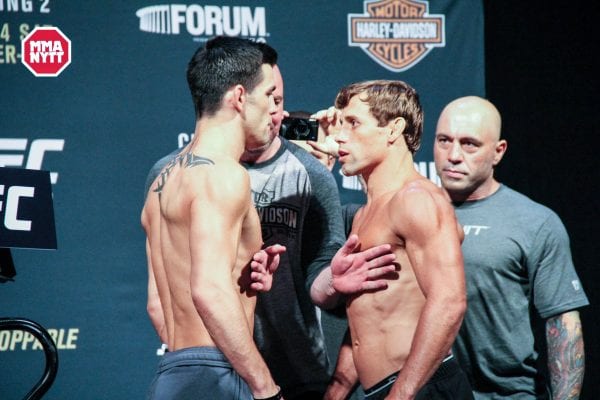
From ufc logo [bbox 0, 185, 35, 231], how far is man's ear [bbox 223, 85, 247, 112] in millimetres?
583

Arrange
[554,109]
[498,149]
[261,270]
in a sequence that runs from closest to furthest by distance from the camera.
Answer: [261,270] < [498,149] < [554,109]

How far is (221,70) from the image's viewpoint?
2.48m

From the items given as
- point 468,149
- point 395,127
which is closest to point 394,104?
point 395,127

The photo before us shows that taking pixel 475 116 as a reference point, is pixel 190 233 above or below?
below

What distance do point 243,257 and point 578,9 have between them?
2.70m

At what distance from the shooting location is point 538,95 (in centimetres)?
430

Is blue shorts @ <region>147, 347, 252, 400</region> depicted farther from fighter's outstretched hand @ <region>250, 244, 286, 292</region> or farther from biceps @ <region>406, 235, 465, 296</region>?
biceps @ <region>406, 235, 465, 296</region>

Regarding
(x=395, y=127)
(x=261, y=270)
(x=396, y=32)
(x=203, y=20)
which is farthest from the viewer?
(x=396, y=32)

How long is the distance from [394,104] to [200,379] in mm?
1029

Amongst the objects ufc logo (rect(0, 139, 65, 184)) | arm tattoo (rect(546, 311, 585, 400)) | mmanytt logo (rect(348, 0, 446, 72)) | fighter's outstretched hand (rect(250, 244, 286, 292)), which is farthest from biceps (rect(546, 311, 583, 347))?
ufc logo (rect(0, 139, 65, 184))

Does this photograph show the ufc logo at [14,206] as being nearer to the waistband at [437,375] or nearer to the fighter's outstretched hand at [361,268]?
the fighter's outstretched hand at [361,268]

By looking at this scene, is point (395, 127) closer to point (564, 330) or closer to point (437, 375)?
point (437, 375)

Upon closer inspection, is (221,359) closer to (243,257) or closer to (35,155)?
(243,257)

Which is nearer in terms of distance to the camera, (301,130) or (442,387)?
(442,387)
